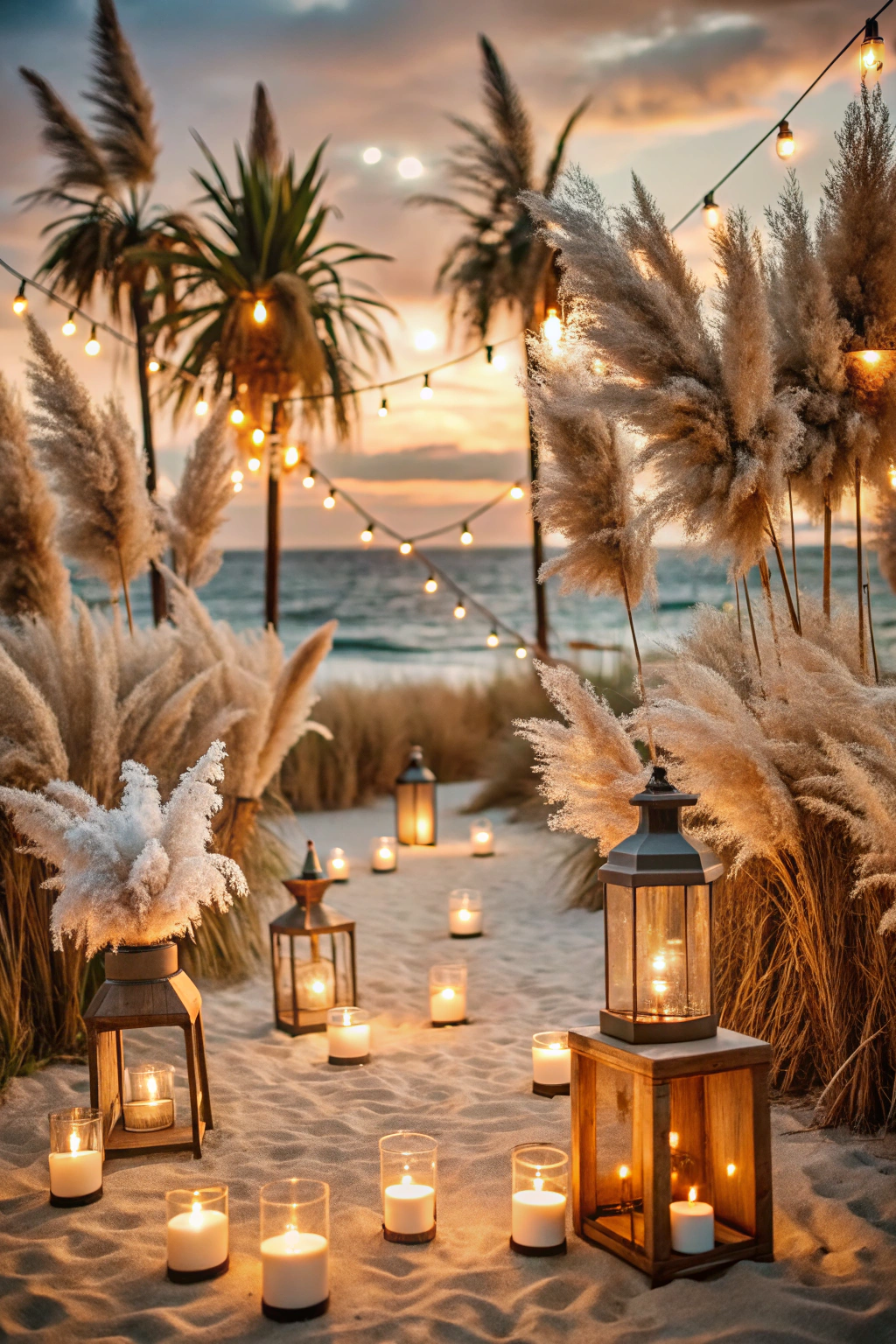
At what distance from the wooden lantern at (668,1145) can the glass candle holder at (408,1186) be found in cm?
26

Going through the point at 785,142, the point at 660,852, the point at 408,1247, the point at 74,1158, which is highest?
the point at 785,142

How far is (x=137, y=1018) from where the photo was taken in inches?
96.0

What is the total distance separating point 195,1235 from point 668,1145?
785 mm

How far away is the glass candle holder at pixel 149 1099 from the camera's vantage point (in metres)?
2.58

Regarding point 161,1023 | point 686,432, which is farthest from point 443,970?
point 686,432

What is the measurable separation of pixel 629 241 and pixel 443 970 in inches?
78.2

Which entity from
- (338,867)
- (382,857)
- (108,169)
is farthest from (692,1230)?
(108,169)

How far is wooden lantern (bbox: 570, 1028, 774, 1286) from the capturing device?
194 cm

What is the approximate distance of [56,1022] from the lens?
10.1ft

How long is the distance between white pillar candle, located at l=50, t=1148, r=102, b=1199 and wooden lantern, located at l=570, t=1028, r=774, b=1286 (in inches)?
35.7

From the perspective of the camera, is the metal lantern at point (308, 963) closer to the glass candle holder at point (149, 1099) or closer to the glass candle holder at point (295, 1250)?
the glass candle holder at point (149, 1099)

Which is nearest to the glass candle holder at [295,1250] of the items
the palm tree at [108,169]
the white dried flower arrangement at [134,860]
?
the white dried flower arrangement at [134,860]

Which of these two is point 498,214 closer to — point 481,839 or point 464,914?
point 481,839

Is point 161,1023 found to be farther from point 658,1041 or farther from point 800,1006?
point 800,1006
